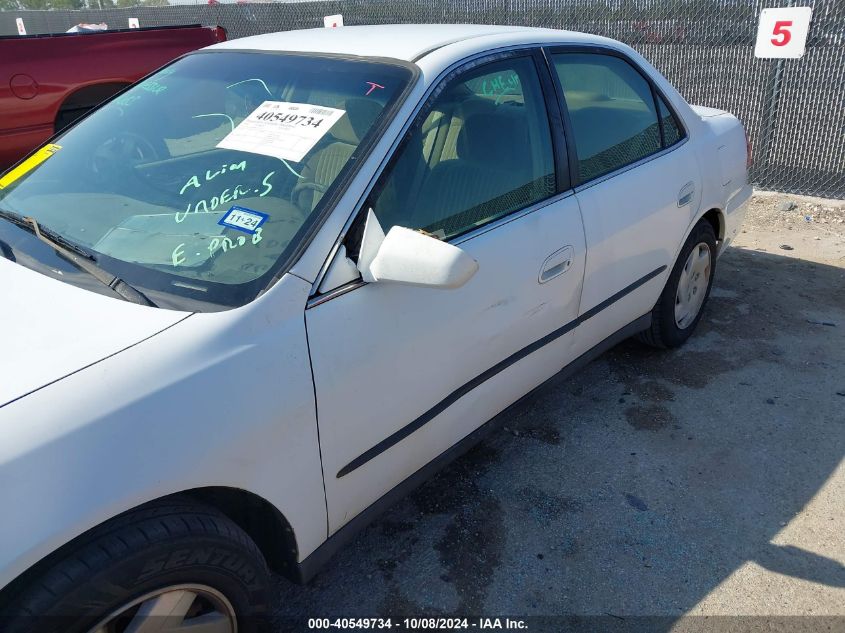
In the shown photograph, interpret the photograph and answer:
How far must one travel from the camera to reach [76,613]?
1449 millimetres

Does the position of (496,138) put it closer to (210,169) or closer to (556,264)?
(556,264)

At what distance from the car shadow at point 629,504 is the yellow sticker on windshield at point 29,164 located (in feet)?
5.77

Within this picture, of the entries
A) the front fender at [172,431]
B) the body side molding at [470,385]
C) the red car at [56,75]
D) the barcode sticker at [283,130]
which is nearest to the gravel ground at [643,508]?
the body side molding at [470,385]

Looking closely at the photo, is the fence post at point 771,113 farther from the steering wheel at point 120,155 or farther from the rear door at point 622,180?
the steering wheel at point 120,155

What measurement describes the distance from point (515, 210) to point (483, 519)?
1184 mm

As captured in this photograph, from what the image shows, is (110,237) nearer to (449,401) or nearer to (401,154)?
(401,154)

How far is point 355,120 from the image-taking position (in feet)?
7.07

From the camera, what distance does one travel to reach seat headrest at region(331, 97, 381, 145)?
6.94 ft

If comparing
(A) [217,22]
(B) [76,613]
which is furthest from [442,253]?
(A) [217,22]

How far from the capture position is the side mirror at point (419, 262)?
180 centimetres

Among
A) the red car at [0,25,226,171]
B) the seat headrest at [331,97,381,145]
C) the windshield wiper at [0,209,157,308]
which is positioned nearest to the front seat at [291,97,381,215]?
the seat headrest at [331,97,381,145]

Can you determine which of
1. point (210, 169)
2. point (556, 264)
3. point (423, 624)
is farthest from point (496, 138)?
point (423, 624)

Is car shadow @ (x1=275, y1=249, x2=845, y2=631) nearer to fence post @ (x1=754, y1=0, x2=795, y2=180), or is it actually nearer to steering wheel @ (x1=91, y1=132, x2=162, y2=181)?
steering wheel @ (x1=91, y1=132, x2=162, y2=181)

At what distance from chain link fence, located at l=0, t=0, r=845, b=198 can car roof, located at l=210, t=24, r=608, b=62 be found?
175 inches
